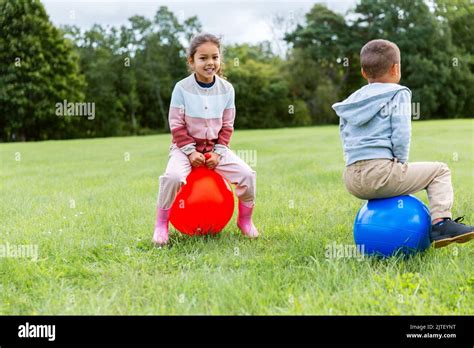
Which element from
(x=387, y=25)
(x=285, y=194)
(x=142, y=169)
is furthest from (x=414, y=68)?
(x=285, y=194)

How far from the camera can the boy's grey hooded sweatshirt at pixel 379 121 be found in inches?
155

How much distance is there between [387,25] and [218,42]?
37235 millimetres

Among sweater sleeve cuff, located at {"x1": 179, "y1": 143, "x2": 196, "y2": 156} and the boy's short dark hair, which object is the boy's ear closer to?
the boy's short dark hair

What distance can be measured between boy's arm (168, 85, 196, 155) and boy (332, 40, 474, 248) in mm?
1354

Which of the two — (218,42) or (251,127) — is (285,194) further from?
(251,127)

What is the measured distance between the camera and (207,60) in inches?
184

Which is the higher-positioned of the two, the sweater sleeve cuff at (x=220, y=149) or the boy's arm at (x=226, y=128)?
the boy's arm at (x=226, y=128)

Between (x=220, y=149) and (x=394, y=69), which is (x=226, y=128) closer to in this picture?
(x=220, y=149)

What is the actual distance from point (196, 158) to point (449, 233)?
208 centimetres

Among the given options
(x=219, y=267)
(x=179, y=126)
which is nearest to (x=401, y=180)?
(x=219, y=267)

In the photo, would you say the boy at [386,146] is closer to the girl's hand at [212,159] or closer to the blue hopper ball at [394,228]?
the blue hopper ball at [394,228]

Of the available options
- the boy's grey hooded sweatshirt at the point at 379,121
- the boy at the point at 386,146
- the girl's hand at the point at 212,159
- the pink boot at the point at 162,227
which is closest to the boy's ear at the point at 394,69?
the boy at the point at 386,146

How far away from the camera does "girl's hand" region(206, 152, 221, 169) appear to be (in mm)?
4680

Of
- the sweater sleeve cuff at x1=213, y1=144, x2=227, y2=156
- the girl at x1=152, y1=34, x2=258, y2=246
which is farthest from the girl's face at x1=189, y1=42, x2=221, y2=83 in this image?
the sweater sleeve cuff at x1=213, y1=144, x2=227, y2=156
